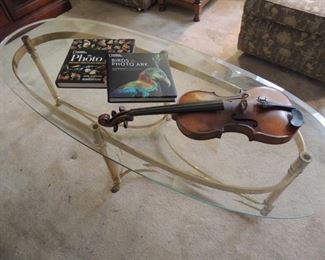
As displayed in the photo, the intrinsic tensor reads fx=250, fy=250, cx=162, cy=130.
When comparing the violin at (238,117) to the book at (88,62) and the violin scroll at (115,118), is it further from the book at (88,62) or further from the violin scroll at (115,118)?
the book at (88,62)

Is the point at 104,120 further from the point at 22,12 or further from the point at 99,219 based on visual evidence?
the point at 22,12

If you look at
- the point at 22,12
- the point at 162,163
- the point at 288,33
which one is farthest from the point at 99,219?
the point at 22,12

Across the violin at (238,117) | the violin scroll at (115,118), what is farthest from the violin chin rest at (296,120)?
the violin scroll at (115,118)

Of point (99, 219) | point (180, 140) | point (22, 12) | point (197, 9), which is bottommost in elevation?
point (99, 219)

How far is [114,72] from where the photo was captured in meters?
0.98

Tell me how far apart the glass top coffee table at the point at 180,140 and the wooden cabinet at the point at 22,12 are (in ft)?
1.98

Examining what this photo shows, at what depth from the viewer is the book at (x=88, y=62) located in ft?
3.28

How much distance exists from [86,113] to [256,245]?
86cm

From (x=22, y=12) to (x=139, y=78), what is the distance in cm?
139

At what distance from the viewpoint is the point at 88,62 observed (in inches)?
41.2

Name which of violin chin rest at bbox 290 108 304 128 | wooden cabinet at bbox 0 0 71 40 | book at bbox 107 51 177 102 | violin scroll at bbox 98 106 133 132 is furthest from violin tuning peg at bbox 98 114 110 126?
wooden cabinet at bbox 0 0 71 40

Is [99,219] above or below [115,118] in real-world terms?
below

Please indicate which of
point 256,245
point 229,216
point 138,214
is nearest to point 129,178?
point 138,214

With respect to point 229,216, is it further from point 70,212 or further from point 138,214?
point 70,212
